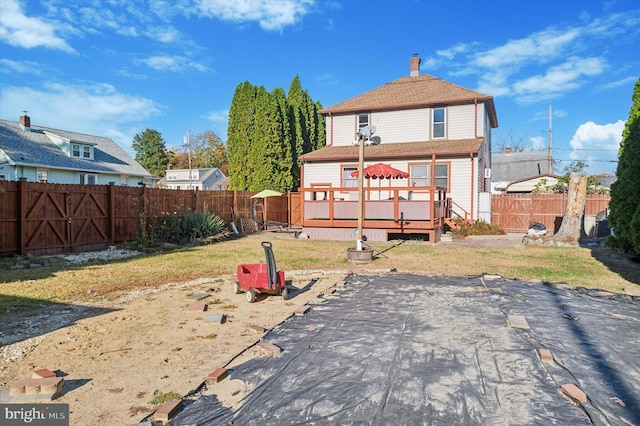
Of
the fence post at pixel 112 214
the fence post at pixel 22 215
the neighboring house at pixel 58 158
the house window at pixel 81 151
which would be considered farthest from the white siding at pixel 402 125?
the house window at pixel 81 151

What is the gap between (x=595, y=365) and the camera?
139 inches

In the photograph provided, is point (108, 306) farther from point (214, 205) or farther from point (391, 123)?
point (391, 123)

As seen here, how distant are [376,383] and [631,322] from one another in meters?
3.92

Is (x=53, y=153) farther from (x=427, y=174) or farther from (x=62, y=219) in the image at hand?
(x=427, y=174)

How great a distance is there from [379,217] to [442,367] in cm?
1089

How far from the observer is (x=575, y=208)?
1468 cm

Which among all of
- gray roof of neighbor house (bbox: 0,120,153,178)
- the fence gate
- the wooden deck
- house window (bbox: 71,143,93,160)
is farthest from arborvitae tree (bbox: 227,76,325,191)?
the fence gate

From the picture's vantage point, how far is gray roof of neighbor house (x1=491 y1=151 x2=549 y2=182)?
38.5 m

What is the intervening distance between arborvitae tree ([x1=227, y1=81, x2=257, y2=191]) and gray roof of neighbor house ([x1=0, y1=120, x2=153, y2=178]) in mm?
8233

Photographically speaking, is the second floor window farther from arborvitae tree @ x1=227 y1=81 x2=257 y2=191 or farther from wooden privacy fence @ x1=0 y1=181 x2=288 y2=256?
wooden privacy fence @ x1=0 y1=181 x2=288 y2=256

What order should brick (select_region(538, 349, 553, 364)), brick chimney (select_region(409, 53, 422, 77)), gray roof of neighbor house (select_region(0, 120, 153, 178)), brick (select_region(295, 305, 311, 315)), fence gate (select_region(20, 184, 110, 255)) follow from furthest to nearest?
1. gray roof of neighbor house (select_region(0, 120, 153, 178))
2. brick chimney (select_region(409, 53, 422, 77))
3. fence gate (select_region(20, 184, 110, 255))
4. brick (select_region(295, 305, 311, 315))
5. brick (select_region(538, 349, 553, 364))

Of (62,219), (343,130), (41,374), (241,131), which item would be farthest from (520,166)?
(41,374)

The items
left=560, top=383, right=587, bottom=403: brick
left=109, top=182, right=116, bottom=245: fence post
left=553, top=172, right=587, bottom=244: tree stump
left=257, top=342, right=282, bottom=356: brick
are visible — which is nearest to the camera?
left=560, top=383, right=587, bottom=403: brick

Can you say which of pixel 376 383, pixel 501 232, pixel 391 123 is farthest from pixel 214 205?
pixel 376 383
